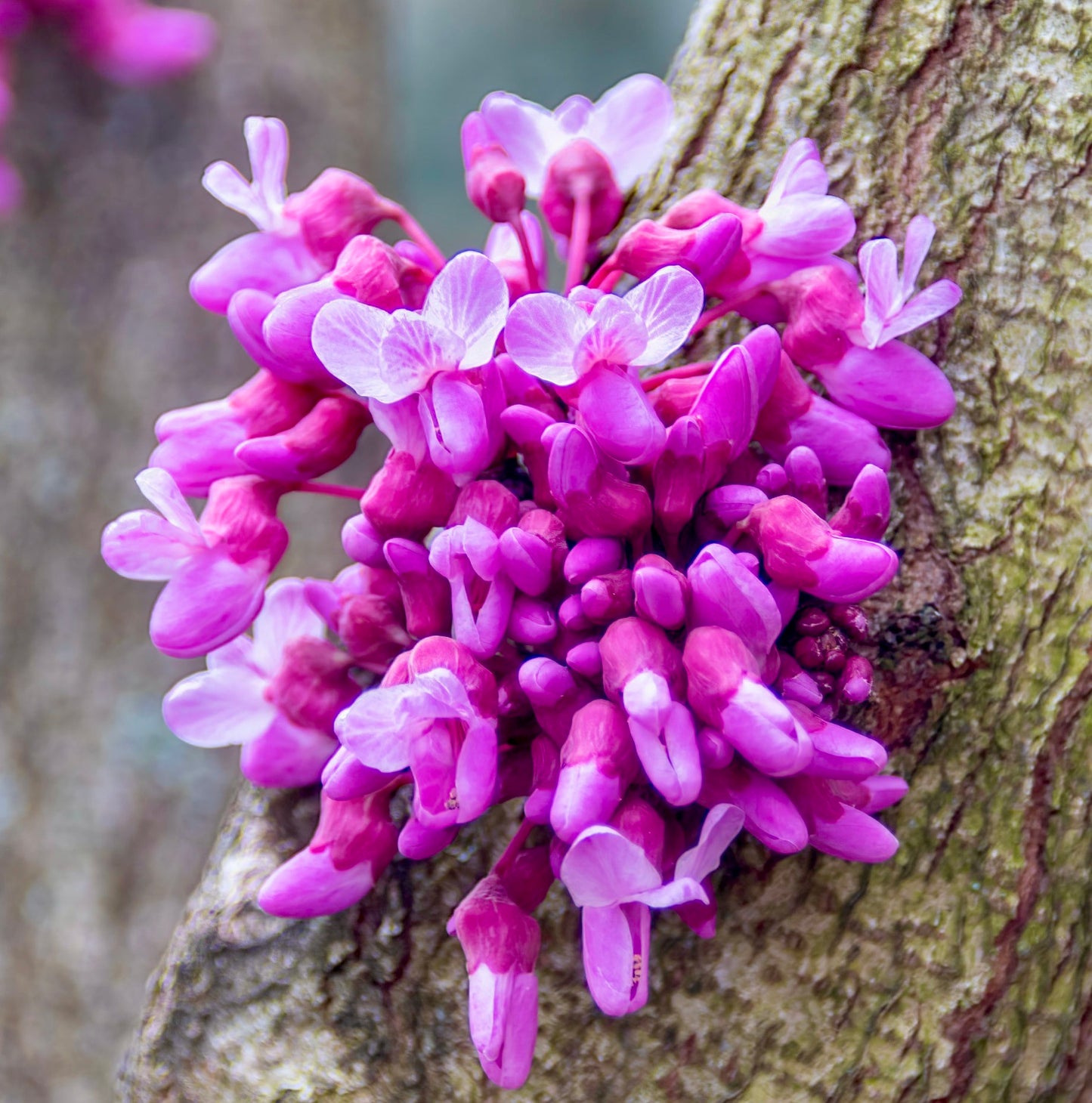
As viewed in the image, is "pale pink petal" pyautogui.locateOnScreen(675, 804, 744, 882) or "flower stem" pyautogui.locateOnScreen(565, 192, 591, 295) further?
"flower stem" pyautogui.locateOnScreen(565, 192, 591, 295)

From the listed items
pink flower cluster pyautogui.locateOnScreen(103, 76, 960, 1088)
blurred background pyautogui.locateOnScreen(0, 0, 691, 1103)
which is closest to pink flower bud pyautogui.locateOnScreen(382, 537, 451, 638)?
pink flower cluster pyautogui.locateOnScreen(103, 76, 960, 1088)

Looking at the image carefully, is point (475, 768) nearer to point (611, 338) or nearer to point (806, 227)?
point (611, 338)

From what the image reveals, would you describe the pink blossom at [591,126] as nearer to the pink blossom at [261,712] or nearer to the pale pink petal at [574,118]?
the pale pink petal at [574,118]

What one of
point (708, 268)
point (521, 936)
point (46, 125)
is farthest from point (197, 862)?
point (708, 268)

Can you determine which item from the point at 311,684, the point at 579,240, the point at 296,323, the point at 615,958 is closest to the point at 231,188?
the point at 296,323

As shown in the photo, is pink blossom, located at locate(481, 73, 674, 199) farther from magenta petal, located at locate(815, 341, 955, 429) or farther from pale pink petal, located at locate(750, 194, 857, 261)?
magenta petal, located at locate(815, 341, 955, 429)
